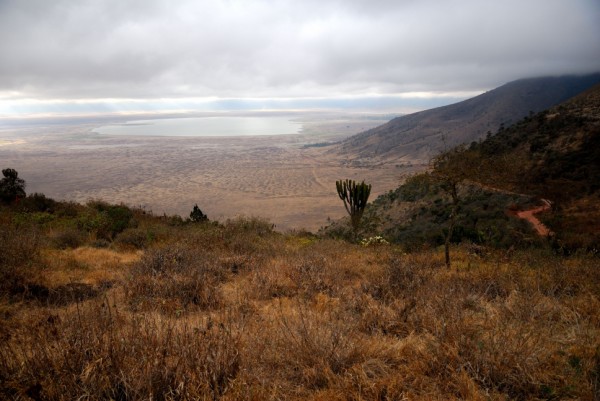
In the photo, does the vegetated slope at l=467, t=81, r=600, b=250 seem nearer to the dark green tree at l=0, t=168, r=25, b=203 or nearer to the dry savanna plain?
the dry savanna plain

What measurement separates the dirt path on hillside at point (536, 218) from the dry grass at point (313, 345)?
40.1 feet

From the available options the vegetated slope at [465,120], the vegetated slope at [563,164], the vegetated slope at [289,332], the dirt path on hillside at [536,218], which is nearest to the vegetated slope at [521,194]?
the vegetated slope at [563,164]

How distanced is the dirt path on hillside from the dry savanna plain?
58.9ft

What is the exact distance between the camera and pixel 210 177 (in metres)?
65.1

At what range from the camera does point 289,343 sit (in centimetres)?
298

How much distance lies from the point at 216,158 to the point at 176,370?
88348 millimetres

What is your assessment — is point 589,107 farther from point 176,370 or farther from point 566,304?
point 176,370

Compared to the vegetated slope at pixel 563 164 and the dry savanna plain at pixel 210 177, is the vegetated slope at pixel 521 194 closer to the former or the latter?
the vegetated slope at pixel 563 164

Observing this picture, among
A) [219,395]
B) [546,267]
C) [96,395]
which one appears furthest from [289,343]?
[546,267]

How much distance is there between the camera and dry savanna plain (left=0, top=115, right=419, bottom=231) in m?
44.4

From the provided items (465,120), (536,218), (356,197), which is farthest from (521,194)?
(465,120)

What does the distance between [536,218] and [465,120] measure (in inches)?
4075

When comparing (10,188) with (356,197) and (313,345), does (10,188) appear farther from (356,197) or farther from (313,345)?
(313,345)

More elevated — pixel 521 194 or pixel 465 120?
pixel 465 120
